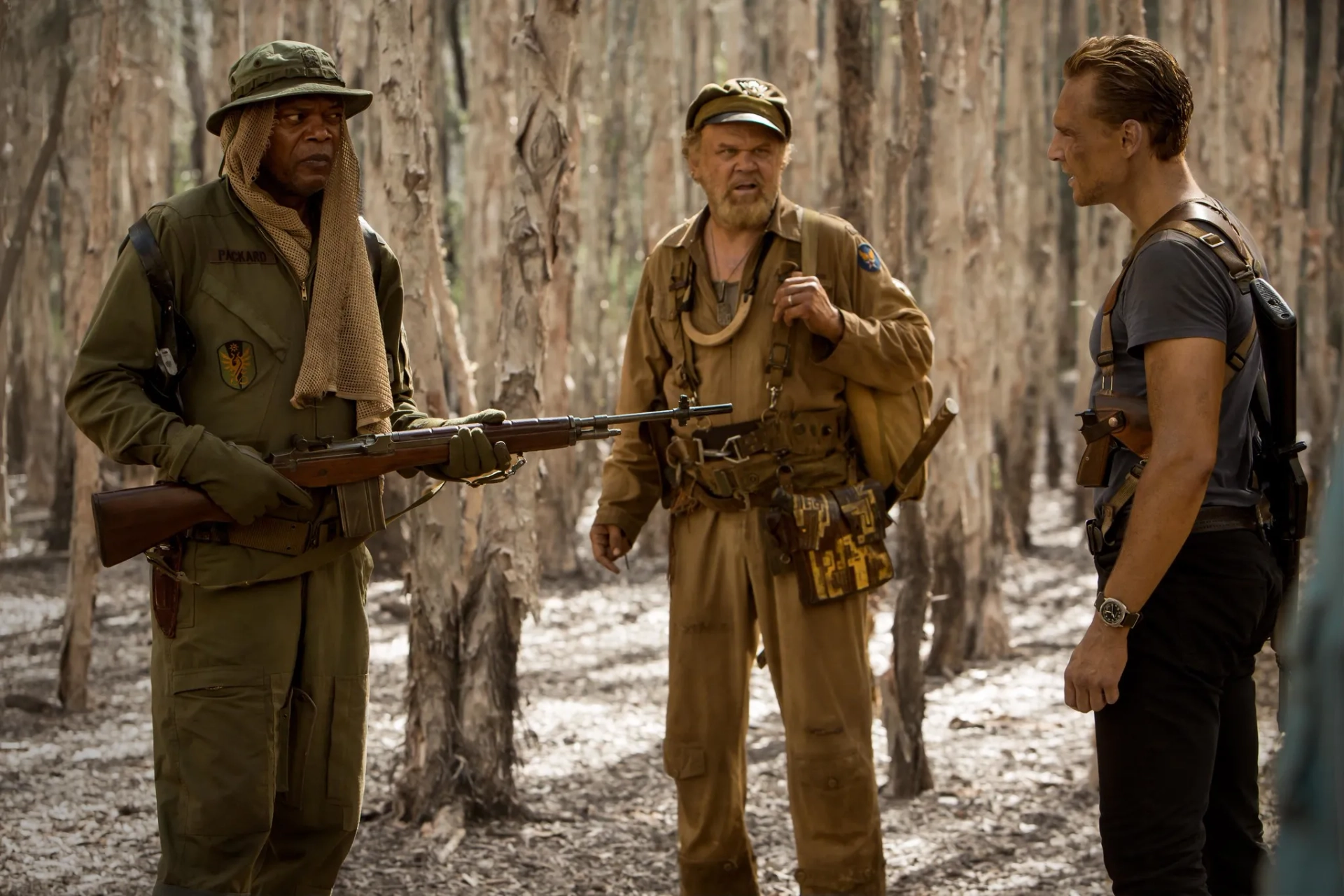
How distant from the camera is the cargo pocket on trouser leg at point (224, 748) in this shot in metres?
3.13

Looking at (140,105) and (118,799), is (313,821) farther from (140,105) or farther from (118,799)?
(140,105)

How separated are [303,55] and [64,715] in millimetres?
4838

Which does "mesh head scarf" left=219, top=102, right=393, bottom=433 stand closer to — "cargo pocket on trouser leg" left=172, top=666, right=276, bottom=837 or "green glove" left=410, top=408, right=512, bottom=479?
"green glove" left=410, top=408, right=512, bottom=479

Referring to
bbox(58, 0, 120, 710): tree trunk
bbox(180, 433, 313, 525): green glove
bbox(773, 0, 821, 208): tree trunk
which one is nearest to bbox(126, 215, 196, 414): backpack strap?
bbox(180, 433, 313, 525): green glove

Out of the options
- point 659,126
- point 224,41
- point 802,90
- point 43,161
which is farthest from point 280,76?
point 659,126

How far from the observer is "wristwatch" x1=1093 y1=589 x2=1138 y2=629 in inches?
106

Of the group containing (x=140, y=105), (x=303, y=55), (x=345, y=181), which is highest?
(x=140, y=105)

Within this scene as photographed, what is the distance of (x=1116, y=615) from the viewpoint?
270cm

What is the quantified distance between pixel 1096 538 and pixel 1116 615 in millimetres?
242

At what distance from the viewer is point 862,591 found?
12.8 feet

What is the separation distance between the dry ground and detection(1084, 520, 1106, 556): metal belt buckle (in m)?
1.97

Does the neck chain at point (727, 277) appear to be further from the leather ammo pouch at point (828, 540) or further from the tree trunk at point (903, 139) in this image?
the tree trunk at point (903, 139)

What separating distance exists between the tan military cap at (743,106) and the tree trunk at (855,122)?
176 centimetres

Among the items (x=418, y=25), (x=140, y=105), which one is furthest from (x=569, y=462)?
(x=418, y=25)
